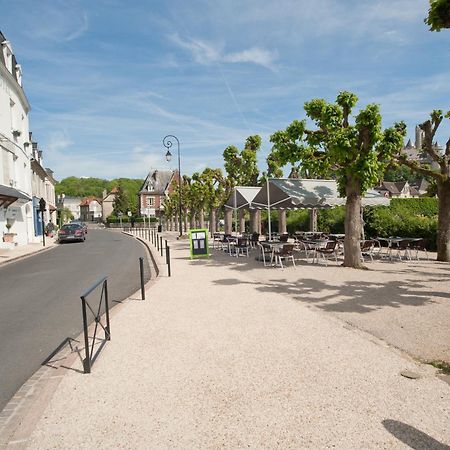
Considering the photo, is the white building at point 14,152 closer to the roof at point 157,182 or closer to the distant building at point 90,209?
the roof at point 157,182

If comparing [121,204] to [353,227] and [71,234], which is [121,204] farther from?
[353,227]

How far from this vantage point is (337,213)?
23.9 metres

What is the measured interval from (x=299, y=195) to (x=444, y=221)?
17.3ft

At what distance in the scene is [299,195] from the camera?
1461cm

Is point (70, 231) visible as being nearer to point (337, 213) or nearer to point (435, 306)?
point (337, 213)

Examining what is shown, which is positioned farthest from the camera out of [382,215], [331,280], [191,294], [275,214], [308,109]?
[275,214]

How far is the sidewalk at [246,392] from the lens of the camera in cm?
309

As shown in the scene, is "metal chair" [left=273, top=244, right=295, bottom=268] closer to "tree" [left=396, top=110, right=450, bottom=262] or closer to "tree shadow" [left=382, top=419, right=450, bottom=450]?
"tree" [left=396, top=110, right=450, bottom=262]

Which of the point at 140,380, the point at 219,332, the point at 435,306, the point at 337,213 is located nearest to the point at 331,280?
the point at 435,306

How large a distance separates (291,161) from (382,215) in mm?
8872

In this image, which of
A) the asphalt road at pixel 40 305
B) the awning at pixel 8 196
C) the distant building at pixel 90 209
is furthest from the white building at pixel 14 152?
the distant building at pixel 90 209

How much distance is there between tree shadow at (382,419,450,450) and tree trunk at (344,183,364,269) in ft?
31.0

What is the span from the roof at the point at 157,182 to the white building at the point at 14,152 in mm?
46484

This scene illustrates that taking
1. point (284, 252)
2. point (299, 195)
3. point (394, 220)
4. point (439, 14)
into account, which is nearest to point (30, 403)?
point (439, 14)
